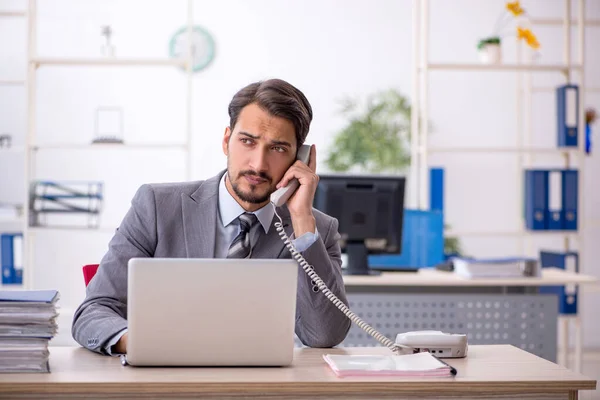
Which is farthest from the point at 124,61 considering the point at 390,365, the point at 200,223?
the point at 390,365

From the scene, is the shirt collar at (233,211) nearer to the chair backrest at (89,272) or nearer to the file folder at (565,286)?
the chair backrest at (89,272)

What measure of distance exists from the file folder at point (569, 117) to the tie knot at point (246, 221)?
3244 millimetres

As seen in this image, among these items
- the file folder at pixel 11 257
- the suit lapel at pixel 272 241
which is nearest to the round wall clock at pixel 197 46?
the file folder at pixel 11 257

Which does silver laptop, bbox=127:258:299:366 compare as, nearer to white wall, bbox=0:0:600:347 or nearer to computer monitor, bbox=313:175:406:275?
computer monitor, bbox=313:175:406:275

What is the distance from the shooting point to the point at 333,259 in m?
2.12

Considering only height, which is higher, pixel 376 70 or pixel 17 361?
pixel 376 70

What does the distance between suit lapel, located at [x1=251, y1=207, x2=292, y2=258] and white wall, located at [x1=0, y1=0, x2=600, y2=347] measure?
12.4 ft

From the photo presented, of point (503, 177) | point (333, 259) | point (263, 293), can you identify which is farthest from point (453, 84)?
point (263, 293)

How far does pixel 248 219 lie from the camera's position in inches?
82.4

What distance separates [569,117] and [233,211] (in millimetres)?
3316

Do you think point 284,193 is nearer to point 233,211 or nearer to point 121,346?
point 233,211

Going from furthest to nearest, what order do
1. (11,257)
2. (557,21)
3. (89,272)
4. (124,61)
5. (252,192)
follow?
(557,21)
(11,257)
(124,61)
(89,272)
(252,192)

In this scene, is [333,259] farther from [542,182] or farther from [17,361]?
[542,182]

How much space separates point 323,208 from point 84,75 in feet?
9.01
